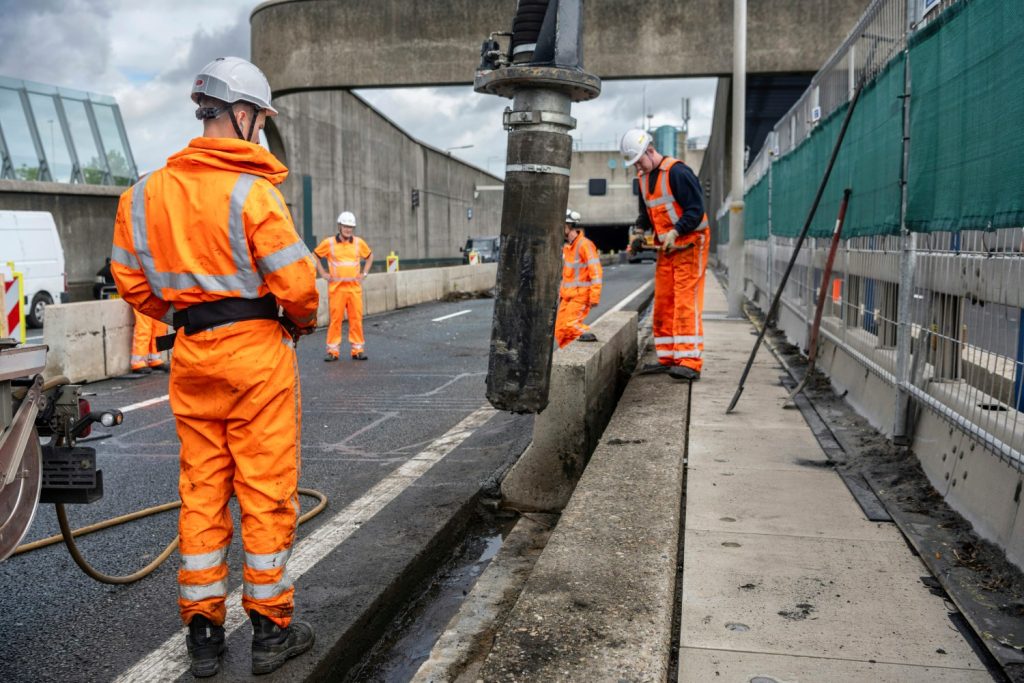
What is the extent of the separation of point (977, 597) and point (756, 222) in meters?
13.5

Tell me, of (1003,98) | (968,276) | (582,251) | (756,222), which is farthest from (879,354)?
(756,222)

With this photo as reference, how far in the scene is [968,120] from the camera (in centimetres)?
433

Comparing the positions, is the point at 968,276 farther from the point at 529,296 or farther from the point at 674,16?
the point at 674,16

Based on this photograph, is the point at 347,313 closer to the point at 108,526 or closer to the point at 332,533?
the point at 108,526

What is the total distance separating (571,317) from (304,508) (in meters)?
4.99

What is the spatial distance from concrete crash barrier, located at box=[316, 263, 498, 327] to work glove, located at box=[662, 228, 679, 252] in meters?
8.67

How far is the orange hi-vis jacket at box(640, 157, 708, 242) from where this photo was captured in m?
7.79

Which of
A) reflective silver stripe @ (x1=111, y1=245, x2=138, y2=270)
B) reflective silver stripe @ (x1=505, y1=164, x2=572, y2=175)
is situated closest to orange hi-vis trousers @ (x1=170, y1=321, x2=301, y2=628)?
reflective silver stripe @ (x1=111, y1=245, x2=138, y2=270)

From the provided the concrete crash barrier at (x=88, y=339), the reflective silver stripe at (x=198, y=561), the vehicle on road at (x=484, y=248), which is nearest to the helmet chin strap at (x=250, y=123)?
the reflective silver stripe at (x=198, y=561)

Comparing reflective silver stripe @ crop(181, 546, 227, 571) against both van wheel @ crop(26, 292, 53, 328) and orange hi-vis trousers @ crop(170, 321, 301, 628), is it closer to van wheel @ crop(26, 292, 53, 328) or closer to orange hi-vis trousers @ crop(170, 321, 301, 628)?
orange hi-vis trousers @ crop(170, 321, 301, 628)

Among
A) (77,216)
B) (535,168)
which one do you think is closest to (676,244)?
(535,168)

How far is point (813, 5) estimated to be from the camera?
22516 millimetres

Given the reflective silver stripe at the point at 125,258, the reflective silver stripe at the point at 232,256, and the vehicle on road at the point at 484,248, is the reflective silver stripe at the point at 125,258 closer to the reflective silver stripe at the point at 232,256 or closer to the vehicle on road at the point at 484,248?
the reflective silver stripe at the point at 232,256

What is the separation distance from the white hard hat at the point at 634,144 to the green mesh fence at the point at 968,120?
8.88ft
